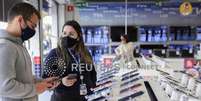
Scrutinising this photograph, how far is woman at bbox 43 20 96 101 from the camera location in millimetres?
2584

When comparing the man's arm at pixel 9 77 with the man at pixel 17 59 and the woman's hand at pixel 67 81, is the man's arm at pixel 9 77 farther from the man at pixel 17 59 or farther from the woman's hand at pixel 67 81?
the woman's hand at pixel 67 81

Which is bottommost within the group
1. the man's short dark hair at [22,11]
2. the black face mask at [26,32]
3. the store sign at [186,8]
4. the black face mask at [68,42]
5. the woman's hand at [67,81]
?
the woman's hand at [67,81]

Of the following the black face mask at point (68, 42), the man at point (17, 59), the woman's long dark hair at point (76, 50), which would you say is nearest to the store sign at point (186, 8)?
the woman's long dark hair at point (76, 50)

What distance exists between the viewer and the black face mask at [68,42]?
2.66m

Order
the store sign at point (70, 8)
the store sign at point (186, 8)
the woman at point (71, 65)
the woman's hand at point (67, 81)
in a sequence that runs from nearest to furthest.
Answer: the woman's hand at point (67, 81)
the woman at point (71, 65)
the store sign at point (186, 8)
the store sign at point (70, 8)

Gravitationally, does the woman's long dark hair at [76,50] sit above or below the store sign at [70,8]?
below

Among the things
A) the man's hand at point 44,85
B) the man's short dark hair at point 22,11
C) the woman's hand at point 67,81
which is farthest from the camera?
the woman's hand at point 67,81

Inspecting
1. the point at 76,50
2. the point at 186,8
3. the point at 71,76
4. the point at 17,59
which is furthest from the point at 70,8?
the point at 17,59

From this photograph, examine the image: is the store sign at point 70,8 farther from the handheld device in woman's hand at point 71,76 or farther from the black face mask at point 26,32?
the black face mask at point 26,32

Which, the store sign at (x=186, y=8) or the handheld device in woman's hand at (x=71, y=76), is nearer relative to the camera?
the handheld device in woman's hand at (x=71, y=76)

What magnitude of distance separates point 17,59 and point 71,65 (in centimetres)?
77

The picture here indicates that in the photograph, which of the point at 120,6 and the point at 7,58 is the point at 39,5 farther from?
the point at 7,58

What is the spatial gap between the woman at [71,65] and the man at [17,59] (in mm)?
548

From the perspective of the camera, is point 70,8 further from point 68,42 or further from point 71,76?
point 71,76
